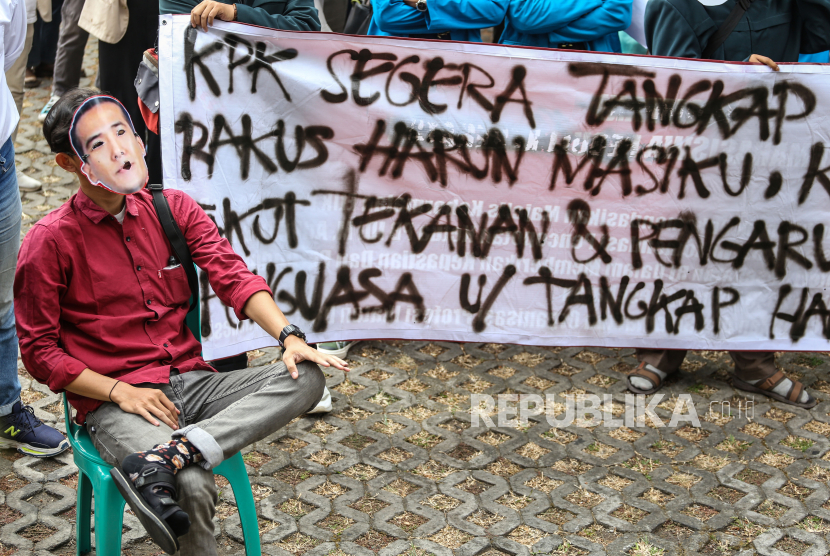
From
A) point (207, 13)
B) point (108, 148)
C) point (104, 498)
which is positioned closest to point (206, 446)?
point (104, 498)

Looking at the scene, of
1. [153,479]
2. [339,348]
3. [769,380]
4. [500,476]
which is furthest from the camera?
[339,348]

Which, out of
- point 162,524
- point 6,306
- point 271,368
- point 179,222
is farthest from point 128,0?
point 162,524

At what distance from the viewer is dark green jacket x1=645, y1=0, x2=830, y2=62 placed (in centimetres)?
387

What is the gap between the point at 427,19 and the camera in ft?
13.8

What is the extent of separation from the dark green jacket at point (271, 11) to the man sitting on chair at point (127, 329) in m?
1.12

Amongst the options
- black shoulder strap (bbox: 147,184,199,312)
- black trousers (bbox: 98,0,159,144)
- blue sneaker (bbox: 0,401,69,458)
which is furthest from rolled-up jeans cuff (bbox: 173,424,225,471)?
black trousers (bbox: 98,0,159,144)

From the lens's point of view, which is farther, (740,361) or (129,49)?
(129,49)

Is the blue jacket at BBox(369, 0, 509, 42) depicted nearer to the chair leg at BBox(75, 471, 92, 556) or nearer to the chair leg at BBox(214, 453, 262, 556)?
the chair leg at BBox(214, 453, 262, 556)

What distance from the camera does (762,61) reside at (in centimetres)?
377

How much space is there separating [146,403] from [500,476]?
1.57 m

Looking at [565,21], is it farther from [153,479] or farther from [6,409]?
[6,409]

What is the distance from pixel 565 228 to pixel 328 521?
5.50 feet

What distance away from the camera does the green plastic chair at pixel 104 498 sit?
8.24 feet

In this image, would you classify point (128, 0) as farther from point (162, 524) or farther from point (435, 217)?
point (162, 524)
